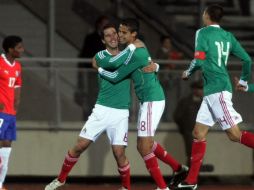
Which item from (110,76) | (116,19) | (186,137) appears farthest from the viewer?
(116,19)

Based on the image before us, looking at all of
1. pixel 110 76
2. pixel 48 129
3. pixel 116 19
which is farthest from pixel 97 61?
pixel 116 19

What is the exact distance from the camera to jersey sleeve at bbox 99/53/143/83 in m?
13.9

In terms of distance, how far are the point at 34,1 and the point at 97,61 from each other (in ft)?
19.6

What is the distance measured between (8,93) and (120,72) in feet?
4.92

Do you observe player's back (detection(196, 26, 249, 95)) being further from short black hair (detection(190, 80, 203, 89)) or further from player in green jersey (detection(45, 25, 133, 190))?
short black hair (detection(190, 80, 203, 89))

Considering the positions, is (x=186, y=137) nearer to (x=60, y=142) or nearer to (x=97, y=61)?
(x=60, y=142)

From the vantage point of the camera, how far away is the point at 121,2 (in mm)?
20375

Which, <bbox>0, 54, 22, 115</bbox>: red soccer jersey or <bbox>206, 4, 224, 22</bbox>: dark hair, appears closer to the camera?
<bbox>206, 4, 224, 22</bbox>: dark hair

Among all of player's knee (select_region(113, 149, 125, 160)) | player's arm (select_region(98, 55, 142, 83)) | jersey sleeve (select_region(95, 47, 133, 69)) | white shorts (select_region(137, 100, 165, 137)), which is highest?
jersey sleeve (select_region(95, 47, 133, 69))

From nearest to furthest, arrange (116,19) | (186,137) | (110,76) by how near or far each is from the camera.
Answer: (110,76) < (186,137) < (116,19)

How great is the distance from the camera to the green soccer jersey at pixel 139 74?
45.3 ft

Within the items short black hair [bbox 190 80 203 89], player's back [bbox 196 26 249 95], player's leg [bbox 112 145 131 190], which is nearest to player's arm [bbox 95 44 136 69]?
player's back [bbox 196 26 249 95]

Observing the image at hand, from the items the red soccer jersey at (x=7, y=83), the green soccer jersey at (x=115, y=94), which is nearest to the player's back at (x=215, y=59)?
the green soccer jersey at (x=115, y=94)

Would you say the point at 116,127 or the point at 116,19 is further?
the point at 116,19
